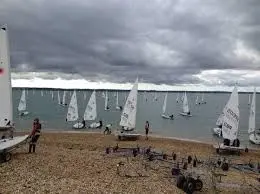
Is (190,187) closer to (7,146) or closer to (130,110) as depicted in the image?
(7,146)

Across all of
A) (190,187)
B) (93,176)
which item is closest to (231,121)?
(190,187)

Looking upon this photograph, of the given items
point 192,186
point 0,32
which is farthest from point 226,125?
point 0,32

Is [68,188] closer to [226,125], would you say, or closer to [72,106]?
[226,125]

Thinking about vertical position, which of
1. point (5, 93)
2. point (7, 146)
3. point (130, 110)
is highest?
point (5, 93)

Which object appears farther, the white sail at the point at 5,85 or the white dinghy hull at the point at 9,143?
the white sail at the point at 5,85

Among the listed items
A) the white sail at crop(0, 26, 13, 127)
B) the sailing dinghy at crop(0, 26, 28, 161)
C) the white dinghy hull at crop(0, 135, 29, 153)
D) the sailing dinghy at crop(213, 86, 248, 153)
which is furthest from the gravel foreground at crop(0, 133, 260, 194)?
the sailing dinghy at crop(213, 86, 248, 153)

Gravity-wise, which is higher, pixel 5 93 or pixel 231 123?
pixel 5 93

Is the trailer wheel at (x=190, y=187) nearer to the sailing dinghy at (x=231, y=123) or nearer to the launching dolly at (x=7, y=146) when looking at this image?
the launching dolly at (x=7, y=146)

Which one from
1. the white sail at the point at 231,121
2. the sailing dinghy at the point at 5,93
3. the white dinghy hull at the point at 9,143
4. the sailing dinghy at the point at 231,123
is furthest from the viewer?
the white sail at the point at 231,121

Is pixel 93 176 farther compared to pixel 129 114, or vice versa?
pixel 129 114

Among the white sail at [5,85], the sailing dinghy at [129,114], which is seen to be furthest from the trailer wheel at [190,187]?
the sailing dinghy at [129,114]

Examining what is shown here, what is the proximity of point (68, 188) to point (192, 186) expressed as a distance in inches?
217

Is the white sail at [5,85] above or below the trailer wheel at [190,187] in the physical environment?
above

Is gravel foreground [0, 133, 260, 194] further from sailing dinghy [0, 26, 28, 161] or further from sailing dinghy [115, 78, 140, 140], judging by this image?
sailing dinghy [115, 78, 140, 140]
